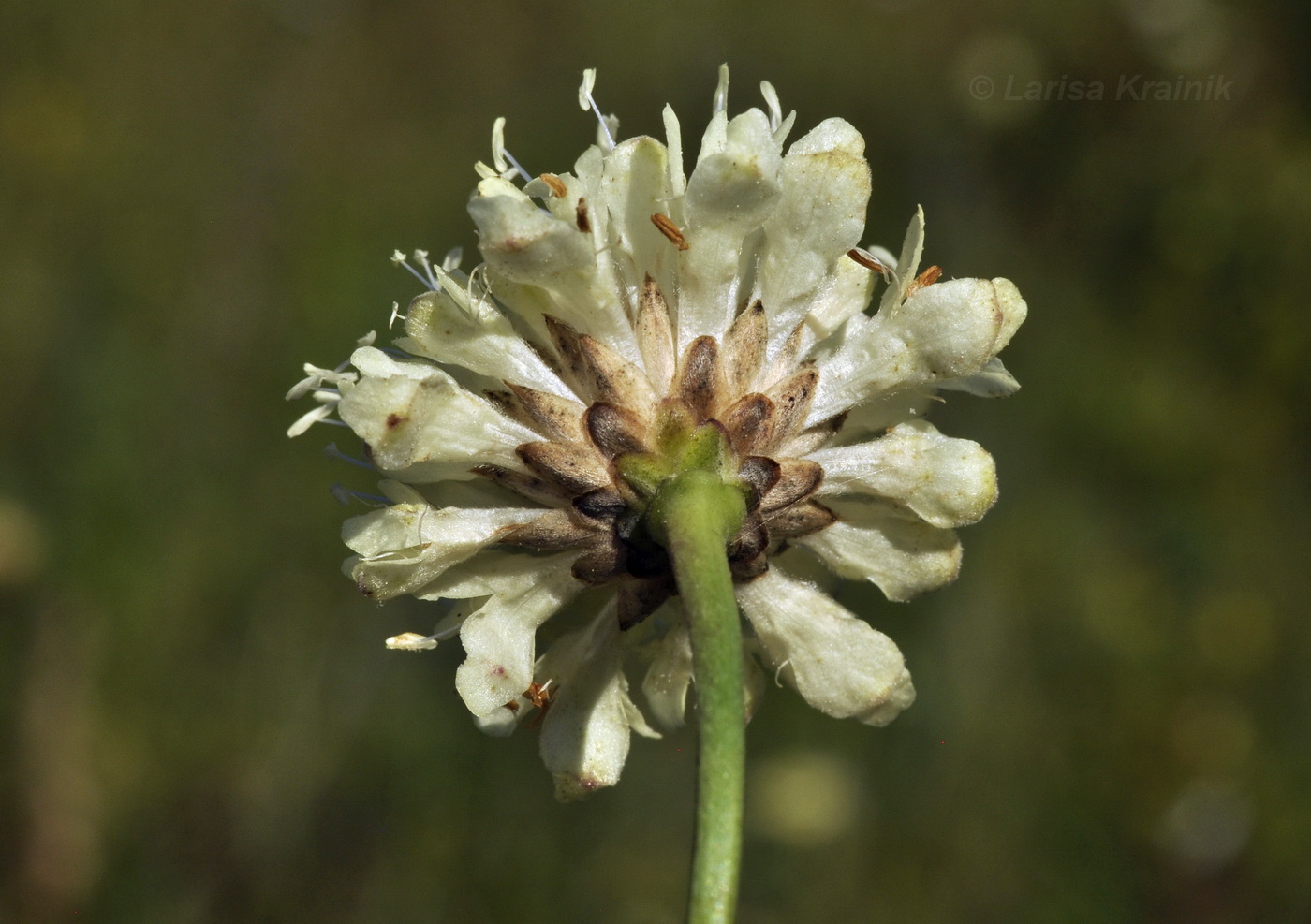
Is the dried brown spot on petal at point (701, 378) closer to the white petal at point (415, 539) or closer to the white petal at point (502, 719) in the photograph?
the white petal at point (415, 539)

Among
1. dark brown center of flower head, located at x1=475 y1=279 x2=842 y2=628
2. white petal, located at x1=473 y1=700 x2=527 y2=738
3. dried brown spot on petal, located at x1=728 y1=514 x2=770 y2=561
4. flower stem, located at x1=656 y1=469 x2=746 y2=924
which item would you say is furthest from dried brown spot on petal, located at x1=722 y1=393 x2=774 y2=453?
white petal, located at x1=473 y1=700 x2=527 y2=738

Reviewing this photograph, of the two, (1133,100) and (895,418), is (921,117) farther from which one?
(895,418)

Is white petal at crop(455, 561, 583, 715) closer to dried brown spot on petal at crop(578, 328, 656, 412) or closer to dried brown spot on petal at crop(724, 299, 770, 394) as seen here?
dried brown spot on petal at crop(578, 328, 656, 412)

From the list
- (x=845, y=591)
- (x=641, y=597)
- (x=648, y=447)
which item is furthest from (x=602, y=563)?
(x=845, y=591)

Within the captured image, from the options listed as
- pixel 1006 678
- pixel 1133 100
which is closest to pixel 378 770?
pixel 1006 678

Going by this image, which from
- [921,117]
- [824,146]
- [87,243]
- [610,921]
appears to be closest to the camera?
[824,146]

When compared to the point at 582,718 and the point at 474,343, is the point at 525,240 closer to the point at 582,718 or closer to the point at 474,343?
the point at 474,343
